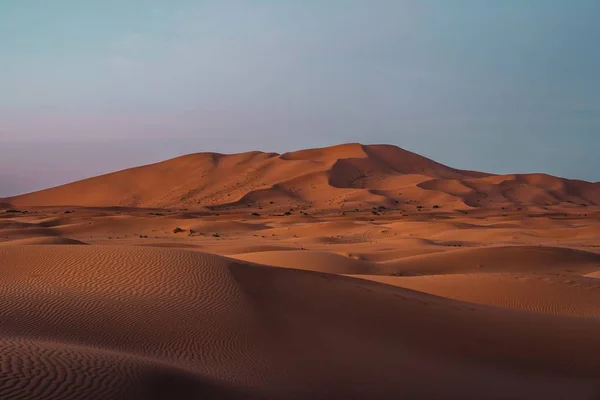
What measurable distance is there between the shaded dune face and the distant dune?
5521 centimetres

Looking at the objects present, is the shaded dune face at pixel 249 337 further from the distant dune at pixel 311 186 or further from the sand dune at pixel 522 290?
the distant dune at pixel 311 186

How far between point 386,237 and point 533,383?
2736cm

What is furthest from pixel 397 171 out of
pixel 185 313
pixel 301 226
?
pixel 185 313

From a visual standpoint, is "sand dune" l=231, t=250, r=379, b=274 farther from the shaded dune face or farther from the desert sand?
the shaded dune face

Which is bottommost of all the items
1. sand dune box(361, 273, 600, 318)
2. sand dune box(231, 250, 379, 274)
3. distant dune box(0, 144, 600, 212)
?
sand dune box(361, 273, 600, 318)

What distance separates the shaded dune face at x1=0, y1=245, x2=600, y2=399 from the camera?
583 centimetres

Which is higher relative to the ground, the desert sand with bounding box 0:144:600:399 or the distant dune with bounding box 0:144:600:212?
the distant dune with bounding box 0:144:600:212

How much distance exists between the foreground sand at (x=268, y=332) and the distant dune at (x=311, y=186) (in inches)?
2129

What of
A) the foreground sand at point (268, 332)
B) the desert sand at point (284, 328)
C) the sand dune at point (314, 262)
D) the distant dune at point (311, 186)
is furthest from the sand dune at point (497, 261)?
the distant dune at point (311, 186)

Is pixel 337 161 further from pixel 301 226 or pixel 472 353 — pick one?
pixel 472 353

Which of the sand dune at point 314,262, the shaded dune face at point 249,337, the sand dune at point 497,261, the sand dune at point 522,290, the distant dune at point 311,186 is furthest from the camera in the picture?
the distant dune at point 311,186

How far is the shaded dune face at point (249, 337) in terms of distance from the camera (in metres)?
5.83

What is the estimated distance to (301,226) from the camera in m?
39.6

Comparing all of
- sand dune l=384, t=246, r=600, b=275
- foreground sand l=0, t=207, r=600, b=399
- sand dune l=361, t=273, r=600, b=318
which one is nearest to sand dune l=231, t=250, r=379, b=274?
sand dune l=384, t=246, r=600, b=275
